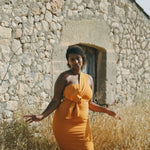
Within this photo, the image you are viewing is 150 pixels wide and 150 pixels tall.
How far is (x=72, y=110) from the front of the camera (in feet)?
8.52

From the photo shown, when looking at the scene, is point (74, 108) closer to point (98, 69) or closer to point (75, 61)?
point (75, 61)

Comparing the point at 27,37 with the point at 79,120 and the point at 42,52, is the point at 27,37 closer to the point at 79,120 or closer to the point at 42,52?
the point at 42,52

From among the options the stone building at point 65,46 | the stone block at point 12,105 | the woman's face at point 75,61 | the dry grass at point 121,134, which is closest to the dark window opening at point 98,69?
the stone building at point 65,46

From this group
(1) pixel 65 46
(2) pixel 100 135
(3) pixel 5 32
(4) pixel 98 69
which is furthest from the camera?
(4) pixel 98 69

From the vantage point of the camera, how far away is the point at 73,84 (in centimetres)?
258

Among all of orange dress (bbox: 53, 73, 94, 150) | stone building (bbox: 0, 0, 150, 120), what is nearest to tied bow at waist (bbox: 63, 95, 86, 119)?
orange dress (bbox: 53, 73, 94, 150)

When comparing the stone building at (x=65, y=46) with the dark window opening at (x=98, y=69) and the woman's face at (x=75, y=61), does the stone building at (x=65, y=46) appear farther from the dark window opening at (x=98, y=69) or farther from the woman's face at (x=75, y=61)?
the woman's face at (x=75, y=61)

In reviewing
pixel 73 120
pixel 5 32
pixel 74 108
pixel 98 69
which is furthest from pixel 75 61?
pixel 98 69

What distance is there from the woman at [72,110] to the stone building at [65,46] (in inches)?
49.4

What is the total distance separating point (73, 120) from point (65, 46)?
7.78 ft

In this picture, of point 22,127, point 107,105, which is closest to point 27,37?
point 22,127

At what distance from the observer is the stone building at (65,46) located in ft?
13.0

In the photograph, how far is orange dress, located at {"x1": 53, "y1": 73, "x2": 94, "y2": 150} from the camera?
2543mm

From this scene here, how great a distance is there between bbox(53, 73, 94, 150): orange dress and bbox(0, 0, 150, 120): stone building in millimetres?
1326
